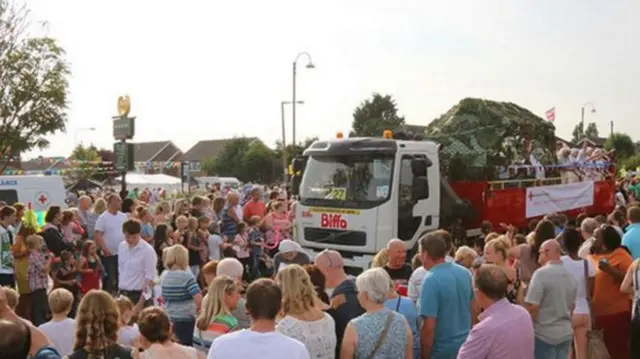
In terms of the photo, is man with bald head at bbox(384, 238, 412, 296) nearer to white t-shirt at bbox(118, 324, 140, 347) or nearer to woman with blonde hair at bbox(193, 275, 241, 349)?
woman with blonde hair at bbox(193, 275, 241, 349)

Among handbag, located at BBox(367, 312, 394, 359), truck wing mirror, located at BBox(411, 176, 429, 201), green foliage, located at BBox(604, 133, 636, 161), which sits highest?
green foliage, located at BBox(604, 133, 636, 161)

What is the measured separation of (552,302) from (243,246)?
7317mm

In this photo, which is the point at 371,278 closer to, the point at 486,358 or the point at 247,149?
the point at 486,358

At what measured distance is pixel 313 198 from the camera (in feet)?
41.5

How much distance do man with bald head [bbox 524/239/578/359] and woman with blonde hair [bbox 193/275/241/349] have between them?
256 centimetres

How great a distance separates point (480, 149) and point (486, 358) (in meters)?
10.1

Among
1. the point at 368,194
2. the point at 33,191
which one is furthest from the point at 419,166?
the point at 33,191

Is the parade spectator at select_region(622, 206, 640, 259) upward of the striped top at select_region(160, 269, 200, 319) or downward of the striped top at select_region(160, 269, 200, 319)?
upward

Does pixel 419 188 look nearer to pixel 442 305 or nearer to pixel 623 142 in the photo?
pixel 442 305

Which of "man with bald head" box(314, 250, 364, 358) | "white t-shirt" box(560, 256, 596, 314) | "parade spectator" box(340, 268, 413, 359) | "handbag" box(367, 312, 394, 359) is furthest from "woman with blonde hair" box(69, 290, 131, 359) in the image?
"white t-shirt" box(560, 256, 596, 314)

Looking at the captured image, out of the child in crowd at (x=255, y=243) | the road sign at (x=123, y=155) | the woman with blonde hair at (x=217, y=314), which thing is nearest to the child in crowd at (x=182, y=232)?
the child in crowd at (x=255, y=243)

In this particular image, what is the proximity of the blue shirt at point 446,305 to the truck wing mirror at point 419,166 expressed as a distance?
629cm

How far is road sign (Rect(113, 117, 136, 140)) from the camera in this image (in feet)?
50.4

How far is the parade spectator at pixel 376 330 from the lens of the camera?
4.46 meters
